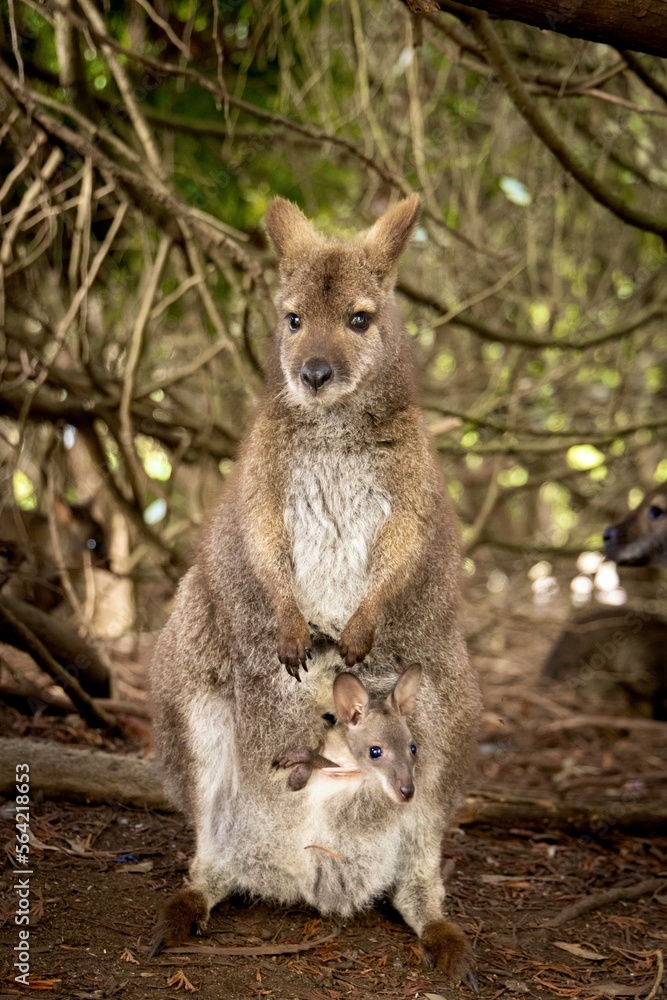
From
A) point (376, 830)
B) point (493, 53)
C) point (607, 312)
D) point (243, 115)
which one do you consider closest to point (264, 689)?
point (376, 830)

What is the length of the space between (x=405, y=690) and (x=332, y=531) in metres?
0.52

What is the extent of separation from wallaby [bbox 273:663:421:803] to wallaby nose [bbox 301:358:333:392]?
0.83 meters

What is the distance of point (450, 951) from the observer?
300 cm

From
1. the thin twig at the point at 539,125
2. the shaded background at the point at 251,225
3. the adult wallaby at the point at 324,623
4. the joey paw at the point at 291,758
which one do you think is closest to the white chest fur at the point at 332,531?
the adult wallaby at the point at 324,623

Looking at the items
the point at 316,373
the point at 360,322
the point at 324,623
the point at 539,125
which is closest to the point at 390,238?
the point at 360,322

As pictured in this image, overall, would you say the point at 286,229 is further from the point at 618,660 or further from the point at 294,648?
the point at 618,660

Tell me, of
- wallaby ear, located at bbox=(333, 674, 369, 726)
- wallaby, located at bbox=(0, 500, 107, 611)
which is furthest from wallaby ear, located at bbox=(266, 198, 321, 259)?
wallaby, located at bbox=(0, 500, 107, 611)

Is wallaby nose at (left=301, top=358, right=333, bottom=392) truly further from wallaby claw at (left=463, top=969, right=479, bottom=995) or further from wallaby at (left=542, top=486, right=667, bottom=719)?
wallaby at (left=542, top=486, right=667, bottom=719)

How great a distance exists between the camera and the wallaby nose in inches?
117

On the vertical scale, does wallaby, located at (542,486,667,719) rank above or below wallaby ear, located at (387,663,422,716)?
above

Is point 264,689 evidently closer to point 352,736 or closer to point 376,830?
point 352,736

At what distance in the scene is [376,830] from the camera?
10.3 feet

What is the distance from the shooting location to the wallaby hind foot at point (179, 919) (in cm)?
289

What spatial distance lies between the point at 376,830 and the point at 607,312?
596cm
